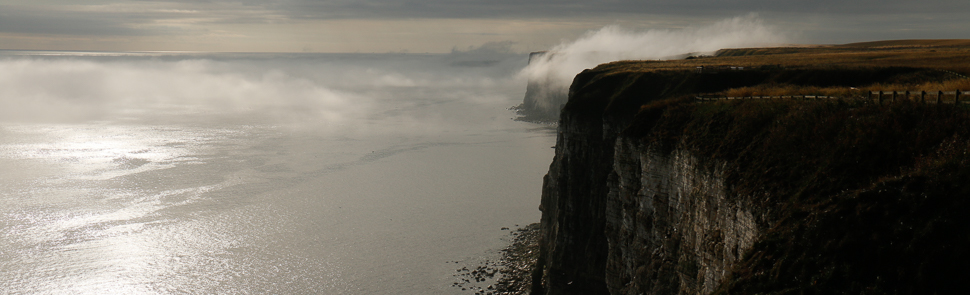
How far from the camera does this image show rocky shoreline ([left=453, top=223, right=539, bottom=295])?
52156 mm

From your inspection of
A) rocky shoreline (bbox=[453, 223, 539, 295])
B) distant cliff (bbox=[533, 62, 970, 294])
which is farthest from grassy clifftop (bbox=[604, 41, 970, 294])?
rocky shoreline (bbox=[453, 223, 539, 295])

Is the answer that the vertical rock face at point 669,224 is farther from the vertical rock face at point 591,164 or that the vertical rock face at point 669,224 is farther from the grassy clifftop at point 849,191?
the vertical rock face at point 591,164

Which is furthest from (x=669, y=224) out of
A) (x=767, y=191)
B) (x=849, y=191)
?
(x=849, y=191)

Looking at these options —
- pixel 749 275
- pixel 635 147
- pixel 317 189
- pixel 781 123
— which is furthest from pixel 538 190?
pixel 749 275

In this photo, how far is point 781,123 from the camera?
25.1 meters

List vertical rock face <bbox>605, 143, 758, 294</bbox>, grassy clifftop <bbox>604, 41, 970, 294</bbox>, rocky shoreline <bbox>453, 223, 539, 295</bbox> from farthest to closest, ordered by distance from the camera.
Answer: rocky shoreline <bbox>453, 223, 539, 295</bbox>, vertical rock face <bbox>605, 143, 758, 294</bbox>, grassy clifftop <bbox>604, 41, 970, 294</bbox>

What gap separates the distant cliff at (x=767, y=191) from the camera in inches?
602

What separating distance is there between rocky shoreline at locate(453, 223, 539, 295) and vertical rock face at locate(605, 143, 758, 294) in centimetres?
1396

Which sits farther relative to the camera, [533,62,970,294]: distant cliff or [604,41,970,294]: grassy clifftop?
[533,62,970,294]: distant cliff

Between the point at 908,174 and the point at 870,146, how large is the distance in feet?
10.5

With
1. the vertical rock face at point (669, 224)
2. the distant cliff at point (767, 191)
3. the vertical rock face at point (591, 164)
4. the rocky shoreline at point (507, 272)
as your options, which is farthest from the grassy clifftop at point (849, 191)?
the rocky shoreline at point (507, 272)

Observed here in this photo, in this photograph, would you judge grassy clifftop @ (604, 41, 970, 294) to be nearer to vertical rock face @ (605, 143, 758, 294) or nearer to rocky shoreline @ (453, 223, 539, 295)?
vertical rock face @ (605, 143, 758, 294)

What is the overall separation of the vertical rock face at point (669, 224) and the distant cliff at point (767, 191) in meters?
0.09

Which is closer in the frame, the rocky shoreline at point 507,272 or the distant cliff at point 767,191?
the distant cliff at point 767,191
